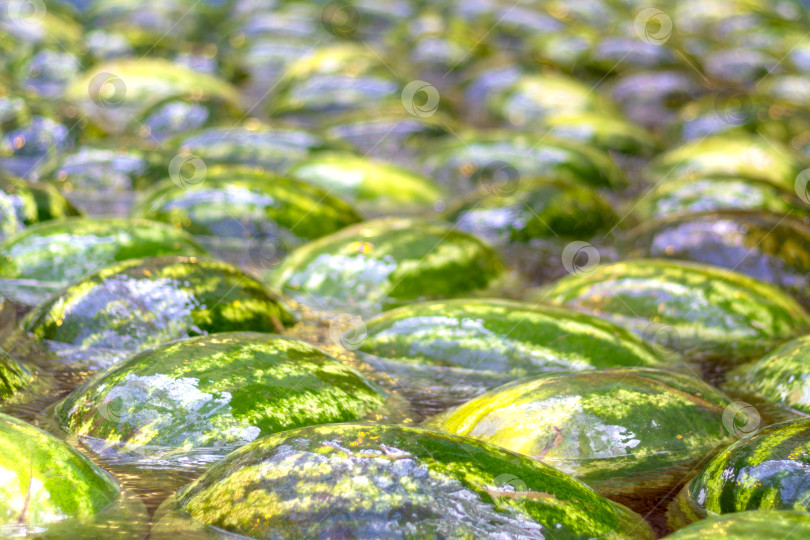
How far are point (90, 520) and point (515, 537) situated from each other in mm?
716

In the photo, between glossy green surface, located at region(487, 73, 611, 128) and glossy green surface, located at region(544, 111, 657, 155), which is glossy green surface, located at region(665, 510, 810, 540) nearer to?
glossy green surface, located at region(544, 111, 657, 155)

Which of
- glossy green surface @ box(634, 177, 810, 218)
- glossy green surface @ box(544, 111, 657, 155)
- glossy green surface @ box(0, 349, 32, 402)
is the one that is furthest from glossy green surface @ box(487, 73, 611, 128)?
glossy green surface @ box(0, 349, 32, 402)

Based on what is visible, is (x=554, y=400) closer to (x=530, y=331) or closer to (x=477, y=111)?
(x=530, y=331)

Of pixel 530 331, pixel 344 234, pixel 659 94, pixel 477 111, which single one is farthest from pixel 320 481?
pixel 659 94

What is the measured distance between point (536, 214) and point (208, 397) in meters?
2.30

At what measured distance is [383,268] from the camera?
3.36 m

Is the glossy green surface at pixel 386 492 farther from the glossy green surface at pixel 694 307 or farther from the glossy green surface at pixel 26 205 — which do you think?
the glossy green surface at pixel 26 205

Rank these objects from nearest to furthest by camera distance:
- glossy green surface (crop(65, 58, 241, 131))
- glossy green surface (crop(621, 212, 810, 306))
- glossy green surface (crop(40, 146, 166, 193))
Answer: glossy green surface (crop(621, 212, 810, 306)) < glossy green surface (crop(40, 146, 166, 193)) < glossy green surface (crop(65, 58, 241, 131))

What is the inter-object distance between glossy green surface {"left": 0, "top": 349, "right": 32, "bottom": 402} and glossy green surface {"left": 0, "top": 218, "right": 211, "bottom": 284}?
704mm

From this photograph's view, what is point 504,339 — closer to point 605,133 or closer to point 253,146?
point 253,146

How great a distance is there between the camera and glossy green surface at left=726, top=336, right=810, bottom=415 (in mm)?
2486

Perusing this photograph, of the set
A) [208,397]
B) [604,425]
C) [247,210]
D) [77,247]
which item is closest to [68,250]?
[77,247]

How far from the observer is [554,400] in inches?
86.4

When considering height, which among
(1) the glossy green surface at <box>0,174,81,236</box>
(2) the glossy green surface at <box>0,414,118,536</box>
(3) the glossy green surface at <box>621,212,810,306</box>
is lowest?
(2) the glossy green surface at <box>0,414,118,536</box>
